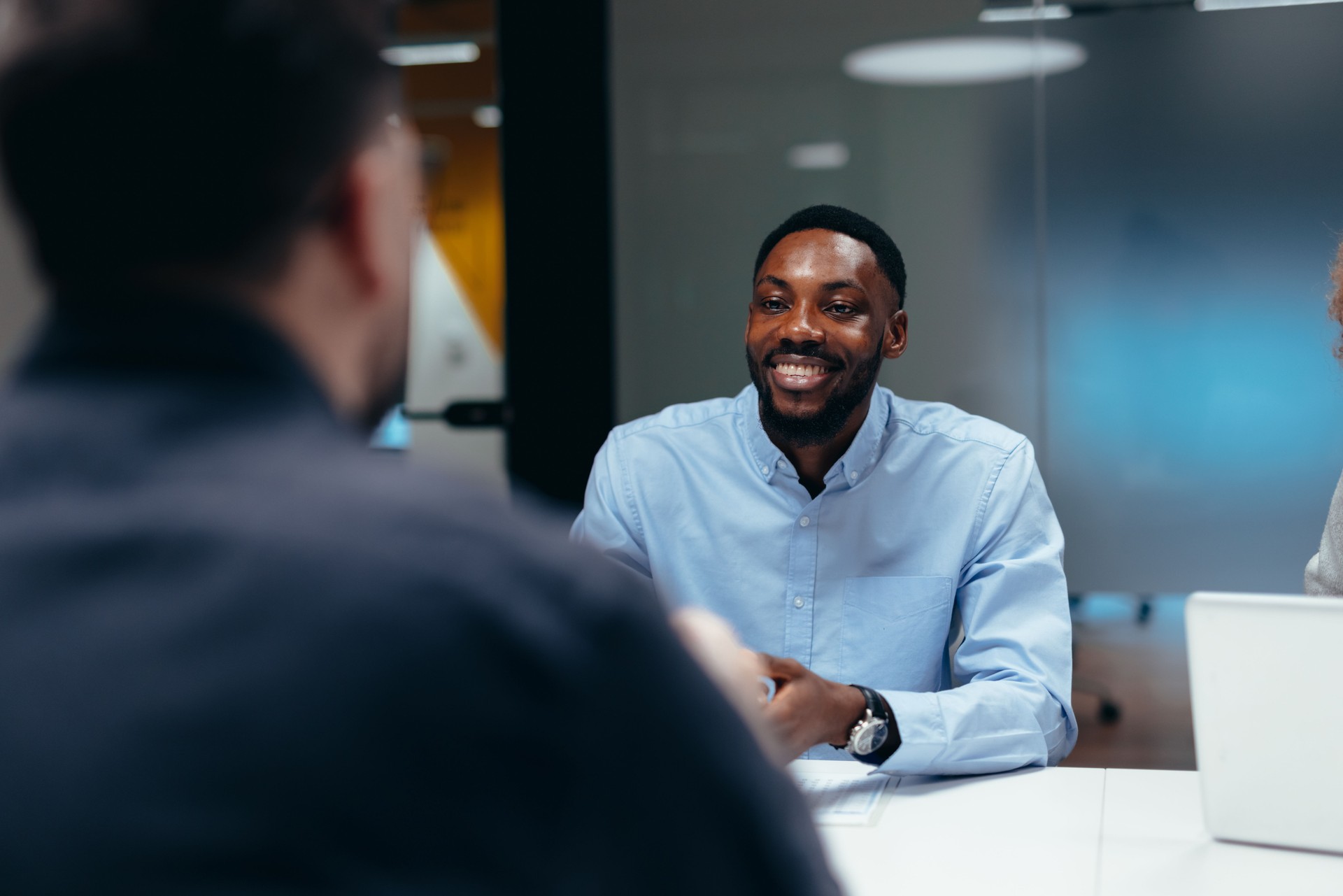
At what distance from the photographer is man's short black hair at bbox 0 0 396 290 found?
472mm

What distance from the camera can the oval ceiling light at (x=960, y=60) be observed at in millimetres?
3219

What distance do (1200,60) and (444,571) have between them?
10.5 feet

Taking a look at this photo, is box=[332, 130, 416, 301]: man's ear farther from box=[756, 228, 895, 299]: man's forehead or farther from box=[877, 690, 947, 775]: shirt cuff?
box=[756, 228, 895, 299]: man's forehead

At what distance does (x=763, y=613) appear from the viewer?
201cm

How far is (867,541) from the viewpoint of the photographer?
1.99 metres

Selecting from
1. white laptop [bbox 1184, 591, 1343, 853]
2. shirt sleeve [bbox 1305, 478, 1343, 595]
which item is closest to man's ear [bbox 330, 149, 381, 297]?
white laptop [bbox 1184, 591, 1343, 853]

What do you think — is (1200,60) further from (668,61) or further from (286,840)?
(286,840)

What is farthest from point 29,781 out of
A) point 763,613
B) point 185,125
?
point 763,613

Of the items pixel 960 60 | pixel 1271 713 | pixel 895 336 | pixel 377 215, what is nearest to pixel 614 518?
pixel 895 336

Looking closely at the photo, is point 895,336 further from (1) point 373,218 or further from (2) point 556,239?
(1) point 373,218

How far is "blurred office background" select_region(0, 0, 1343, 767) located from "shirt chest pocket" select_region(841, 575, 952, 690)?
1441mm

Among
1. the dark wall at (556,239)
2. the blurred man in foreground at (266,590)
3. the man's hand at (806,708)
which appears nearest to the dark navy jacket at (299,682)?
the blurred man in foreground at (266,590)

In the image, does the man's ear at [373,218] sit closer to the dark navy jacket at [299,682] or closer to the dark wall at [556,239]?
the dark navy jacket at [299,682]

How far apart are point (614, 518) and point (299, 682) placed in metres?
1.68
